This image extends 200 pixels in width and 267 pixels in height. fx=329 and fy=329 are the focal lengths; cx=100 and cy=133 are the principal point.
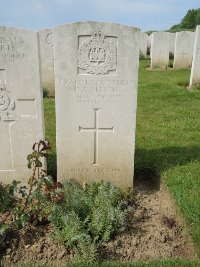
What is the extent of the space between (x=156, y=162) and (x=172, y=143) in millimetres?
920

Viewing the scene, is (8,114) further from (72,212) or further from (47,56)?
(47,56)

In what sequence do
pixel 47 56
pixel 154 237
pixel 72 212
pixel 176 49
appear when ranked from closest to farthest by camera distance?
1. pixel 72 212
2. pixel 154 237
3. pixel 47 56
4. pixel 176 49

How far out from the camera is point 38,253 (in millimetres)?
3182

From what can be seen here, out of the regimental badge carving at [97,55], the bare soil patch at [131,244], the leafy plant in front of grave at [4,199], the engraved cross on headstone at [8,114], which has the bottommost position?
the bare soil patch at [131,244]

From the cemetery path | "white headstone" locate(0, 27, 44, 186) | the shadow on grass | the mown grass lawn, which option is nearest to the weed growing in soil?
the cemetery path

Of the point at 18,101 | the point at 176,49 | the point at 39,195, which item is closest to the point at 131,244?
the point at 39,195

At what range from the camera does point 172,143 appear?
550 centimetres

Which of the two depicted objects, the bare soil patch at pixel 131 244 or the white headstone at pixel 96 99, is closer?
the bare soil patch at pixel 131 244

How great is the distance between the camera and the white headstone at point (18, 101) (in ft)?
11.8

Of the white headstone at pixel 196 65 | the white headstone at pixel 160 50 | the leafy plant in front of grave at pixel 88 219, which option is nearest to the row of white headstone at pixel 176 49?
the white headstone at pixel 160 50

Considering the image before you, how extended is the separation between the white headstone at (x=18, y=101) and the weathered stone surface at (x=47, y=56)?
5.79 metres

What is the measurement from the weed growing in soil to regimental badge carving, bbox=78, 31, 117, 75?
102cm

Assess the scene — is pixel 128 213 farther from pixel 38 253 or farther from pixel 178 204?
pixel 38 253

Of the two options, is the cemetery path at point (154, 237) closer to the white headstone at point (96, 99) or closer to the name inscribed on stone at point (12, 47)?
the white headstone at point (96, 99)
